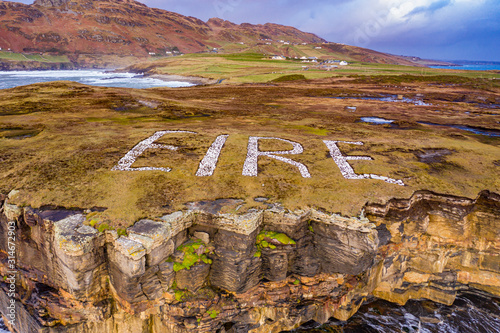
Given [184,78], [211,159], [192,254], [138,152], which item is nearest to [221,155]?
[211,159]

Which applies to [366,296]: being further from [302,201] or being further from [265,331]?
[302,201]

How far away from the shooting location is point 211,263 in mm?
9273

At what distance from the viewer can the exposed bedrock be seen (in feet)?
27.3

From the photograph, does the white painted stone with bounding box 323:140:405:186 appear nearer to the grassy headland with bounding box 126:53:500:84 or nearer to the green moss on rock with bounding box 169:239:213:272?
the green moss on rock with bounding box 169:239:213:272

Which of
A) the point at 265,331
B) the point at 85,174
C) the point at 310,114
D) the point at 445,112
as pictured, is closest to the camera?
the point at 265,331

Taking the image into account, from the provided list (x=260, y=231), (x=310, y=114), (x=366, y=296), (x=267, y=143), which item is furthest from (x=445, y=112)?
(x=260, y=231)

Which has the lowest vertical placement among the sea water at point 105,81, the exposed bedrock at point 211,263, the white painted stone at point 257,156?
the exposed bedrock at point 211,263

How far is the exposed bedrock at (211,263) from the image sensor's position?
8.33m

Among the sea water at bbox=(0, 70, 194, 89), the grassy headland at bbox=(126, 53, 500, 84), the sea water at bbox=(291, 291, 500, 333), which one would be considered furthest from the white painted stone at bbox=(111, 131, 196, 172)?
the sea water at bbox=(0, 70, 194, 89)

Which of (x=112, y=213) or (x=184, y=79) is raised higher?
(x=184, y=79)

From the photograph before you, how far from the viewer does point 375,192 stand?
1073cm

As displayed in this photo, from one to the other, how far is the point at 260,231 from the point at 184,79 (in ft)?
261

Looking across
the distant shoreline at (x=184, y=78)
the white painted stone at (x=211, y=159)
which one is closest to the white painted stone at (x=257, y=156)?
the white painted stone at (x=211, y=159)

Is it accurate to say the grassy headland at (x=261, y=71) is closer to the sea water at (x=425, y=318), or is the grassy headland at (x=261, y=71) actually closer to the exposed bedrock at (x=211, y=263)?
the exposed bedrock at (x=211, y=263)
